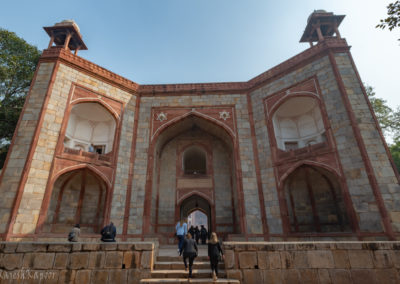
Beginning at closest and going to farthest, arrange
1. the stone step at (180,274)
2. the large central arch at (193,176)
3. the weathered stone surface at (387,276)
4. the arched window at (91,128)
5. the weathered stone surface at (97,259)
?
the weathered stone surface at (387,276) → the weathered stone surface at (97,259) → the stone step at (180,274) → the arched window at (91,128) → the large central arch at (193,176)

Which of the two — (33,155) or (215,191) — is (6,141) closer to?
(33,155)

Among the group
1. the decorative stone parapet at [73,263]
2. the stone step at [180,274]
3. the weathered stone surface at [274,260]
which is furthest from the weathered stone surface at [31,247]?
the weathered stone surface at [274,260]

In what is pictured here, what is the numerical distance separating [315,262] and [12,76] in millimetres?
18358

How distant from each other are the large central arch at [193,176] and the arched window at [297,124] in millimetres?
3077

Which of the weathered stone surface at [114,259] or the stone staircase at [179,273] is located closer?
the stone staircase at [179,273]

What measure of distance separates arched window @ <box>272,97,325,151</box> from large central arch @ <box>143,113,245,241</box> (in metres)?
3.08

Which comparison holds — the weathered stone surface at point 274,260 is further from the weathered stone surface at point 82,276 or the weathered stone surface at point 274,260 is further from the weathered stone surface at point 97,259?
the weathered stone surface at point 82,276

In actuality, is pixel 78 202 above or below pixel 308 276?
above

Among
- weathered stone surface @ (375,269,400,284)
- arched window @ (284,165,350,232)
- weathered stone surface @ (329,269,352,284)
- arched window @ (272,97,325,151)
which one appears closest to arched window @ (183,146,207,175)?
arched window @ (272,97,325,151)

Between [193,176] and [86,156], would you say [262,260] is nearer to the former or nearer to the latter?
[193,176]

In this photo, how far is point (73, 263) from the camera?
5199mm

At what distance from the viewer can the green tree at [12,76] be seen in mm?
13273

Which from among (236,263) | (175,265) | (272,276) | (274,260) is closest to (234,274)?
(236,263)

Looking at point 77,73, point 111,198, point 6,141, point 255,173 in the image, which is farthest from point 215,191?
point 6,141
